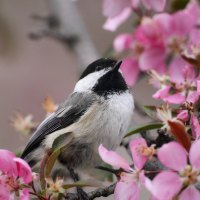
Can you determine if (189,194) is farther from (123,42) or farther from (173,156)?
(123,42)

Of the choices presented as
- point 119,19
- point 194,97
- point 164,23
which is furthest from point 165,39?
point 194,97

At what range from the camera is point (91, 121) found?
7.52ft

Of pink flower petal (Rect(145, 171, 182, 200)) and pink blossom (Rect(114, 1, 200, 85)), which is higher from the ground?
pink blossom (Rect(114, 1, 200, 85))

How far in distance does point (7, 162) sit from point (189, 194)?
479 millimetres

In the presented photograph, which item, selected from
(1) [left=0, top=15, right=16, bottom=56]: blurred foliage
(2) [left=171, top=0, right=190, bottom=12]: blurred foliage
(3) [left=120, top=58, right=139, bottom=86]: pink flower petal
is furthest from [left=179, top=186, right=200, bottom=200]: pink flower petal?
(1) [left=0, top=15, right=16, bottom=56]: blurred foliage

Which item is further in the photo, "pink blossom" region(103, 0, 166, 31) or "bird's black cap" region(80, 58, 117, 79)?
"bird's black cap" region(80, 58, 117, 79)

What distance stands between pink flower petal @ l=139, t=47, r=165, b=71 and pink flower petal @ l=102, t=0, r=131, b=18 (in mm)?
166

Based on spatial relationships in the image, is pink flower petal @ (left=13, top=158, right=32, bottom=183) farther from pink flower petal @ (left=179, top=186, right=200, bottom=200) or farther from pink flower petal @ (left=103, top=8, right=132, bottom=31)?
pink flower petal @ (left=103, top=8, right=132, bottom=31)

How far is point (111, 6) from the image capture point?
182cm

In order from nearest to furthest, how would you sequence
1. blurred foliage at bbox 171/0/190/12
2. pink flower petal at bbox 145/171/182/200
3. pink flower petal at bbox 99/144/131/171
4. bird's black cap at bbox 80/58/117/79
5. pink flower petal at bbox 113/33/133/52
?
pink flower petal at bbox 145/171/182/200, pink flower petal at bbox 99/144/131/171, pink flower petal at bbox 113/33/133/52, blurred foliage at bbox 171/0/190/12, bird's black cap at bbox 80/58/117/79

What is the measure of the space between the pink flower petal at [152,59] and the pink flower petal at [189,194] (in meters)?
0.62

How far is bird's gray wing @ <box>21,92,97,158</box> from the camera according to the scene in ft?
7.47

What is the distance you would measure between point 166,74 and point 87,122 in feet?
1.66

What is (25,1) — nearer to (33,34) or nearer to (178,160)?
(33,34)
